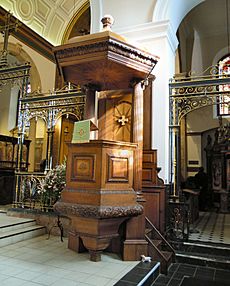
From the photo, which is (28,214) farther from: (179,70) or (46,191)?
(179,70)

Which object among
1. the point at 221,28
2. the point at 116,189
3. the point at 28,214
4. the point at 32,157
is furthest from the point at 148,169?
the point at 221,28

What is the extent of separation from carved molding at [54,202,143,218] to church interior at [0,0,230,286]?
1 centimetres

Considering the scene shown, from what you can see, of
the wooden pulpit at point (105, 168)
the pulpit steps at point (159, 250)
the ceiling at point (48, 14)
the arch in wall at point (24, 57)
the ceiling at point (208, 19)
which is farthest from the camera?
the ceiling at point (208, 19)

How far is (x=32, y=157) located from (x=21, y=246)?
6.62 meters

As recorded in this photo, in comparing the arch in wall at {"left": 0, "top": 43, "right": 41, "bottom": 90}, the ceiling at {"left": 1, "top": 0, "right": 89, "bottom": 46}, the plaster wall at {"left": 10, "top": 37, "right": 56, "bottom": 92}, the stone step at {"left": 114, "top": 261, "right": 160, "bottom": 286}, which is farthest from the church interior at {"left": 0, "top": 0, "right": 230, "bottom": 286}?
the plaster wall at {"left": 10, "top": 37, "right": 56, "bottom": 92}

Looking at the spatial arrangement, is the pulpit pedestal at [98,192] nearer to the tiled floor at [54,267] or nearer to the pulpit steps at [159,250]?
the tiled floor at [54,267]

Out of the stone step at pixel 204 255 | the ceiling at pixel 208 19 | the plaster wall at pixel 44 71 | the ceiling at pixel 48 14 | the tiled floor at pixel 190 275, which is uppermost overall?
the ceiling at pixel 208 19

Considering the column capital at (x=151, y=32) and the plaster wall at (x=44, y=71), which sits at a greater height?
the plaster wall at (x=44, y=71)

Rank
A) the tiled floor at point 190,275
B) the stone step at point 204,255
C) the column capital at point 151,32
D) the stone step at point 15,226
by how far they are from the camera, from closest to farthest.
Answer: the tiled floor at point 190,275 → the stone step at point 204,255 → the stone step at point 15,226 → the column capital at point 151,32

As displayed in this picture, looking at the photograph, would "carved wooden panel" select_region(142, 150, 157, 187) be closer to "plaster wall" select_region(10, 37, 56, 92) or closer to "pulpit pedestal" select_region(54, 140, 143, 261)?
"pulpit pedestal" select_region(54, 140, 143, 261)

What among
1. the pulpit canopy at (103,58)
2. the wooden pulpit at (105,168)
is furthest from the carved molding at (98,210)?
the pulpit canopy at (103,58)

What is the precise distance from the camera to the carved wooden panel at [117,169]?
299 cm

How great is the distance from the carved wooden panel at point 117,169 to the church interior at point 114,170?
1 centimetres

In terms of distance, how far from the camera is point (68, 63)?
325cm
